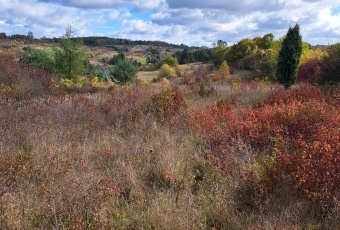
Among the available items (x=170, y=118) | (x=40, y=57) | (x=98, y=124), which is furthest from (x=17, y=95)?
(x=40, y=57)

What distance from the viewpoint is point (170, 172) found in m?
5.07

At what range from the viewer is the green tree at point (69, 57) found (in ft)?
76.4

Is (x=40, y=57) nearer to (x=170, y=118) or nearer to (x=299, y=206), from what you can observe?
(x=170, y=118)

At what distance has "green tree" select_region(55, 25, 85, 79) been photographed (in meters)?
23.3

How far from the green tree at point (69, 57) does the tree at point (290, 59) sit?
1464 centimetres

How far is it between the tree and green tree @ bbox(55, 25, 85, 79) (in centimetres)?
1464

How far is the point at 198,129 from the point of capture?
7.51 metres

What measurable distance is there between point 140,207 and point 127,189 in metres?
0.66

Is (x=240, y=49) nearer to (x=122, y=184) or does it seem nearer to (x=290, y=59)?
(x=290, y=59)

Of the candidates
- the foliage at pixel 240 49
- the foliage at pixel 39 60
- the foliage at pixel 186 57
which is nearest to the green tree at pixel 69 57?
the foliage at pixel 39 60

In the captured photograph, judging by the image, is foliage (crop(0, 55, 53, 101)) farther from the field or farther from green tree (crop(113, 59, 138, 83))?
green tree (crop(113, 59, 138, 83))

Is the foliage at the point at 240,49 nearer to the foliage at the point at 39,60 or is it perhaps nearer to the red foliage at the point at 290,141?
the foliage at the point at 39,60

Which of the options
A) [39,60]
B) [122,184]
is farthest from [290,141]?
[39,60]

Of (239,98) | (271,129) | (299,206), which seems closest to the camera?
(299,206)
